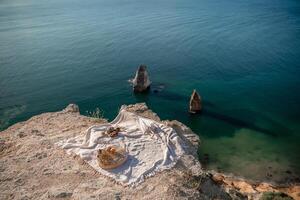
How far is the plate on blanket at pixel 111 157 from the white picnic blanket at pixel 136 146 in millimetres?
277

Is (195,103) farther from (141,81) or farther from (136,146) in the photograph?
(136,146)

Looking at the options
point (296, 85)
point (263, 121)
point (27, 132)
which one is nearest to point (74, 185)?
point (27, 132)

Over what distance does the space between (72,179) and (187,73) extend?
1228 inches

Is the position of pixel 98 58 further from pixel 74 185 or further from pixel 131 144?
pixel 74 185

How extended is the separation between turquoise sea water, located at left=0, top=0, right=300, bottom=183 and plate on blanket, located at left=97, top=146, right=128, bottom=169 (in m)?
10.7

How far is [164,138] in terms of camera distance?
71.0ft

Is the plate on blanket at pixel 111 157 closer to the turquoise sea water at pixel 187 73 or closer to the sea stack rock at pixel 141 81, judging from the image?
the turquoise sea water at pixel 187 73

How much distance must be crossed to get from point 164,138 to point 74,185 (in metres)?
7.21

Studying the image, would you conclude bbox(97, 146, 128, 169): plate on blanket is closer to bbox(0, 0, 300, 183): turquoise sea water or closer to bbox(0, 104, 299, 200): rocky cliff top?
bbox(0, 104, 299, 200): rocky cliff top

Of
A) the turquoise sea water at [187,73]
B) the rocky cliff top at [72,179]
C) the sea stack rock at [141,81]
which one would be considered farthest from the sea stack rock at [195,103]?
the rocky cliff top at [72,179]

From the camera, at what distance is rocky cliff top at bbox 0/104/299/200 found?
54.9 ft

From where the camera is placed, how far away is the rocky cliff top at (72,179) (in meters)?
16.7

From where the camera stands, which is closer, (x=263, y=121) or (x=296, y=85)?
(x=263, y=121)

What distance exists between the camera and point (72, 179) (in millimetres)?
17906
